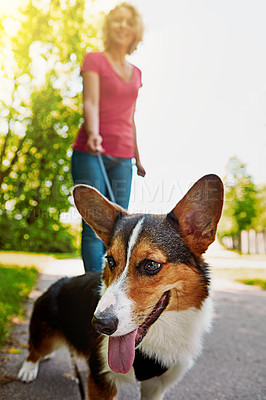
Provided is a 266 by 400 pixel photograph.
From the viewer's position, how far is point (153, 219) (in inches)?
88.8

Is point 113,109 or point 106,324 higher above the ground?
point 113,109

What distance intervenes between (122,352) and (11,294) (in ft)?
13.1

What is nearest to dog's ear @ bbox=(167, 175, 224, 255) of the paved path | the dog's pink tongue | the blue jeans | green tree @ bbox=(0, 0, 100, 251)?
the dog's pink tongue

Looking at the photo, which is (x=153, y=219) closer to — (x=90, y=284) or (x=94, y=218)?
(x=94, y=218)

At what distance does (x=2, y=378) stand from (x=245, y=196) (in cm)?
3164

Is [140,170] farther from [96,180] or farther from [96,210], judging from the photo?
[96,210]

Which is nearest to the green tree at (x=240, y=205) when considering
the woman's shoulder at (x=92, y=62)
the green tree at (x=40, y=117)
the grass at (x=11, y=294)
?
the green tree at (x=40, y=117)

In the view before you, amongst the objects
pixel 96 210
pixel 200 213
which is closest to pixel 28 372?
pixel 96 210

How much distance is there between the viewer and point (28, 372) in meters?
2.90

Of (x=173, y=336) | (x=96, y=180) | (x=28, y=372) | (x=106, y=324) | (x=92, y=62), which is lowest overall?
(x=28, y=372)

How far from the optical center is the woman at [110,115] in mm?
3264

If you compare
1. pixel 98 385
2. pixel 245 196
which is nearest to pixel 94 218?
pixel 98 385

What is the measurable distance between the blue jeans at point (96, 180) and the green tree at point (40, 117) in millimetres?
8670

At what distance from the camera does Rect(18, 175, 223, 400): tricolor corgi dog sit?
6.29 feet
